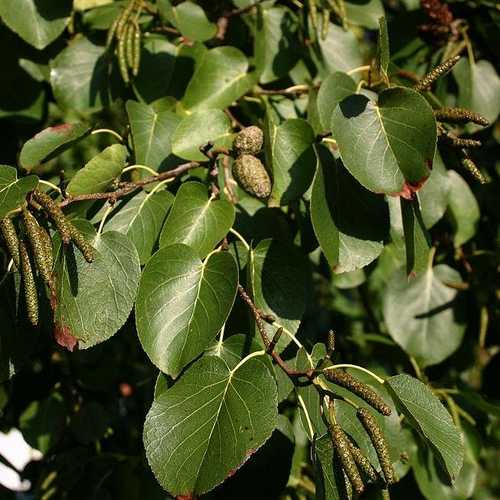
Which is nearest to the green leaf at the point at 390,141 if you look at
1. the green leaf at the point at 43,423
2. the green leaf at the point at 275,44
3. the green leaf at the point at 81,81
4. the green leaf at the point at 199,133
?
the green leaf at the point at 199,133

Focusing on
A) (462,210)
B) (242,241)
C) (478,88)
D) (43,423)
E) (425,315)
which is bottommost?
(43,423)

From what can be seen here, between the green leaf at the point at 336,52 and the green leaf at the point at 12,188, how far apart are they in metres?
0.84

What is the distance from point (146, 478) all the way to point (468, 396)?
66 cm

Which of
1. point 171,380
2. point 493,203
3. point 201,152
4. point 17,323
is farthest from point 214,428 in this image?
point 493,203

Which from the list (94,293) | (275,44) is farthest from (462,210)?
(94,293)

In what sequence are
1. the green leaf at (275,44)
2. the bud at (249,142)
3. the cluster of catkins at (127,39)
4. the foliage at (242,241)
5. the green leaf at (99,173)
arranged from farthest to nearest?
1. the green leaf at (275,44)
2. the cluster of catkins at (127,39)
3. the bud at (249,142)
4. the green leaf at (99,173)
5. the foliage at (242,241)

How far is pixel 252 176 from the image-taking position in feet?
3.97

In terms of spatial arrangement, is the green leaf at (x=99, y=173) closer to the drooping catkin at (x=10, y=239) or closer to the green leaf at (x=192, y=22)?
the drooping catkin at (x=10, y=239)

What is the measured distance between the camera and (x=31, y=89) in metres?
1.71

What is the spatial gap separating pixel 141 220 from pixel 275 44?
0.59 metres

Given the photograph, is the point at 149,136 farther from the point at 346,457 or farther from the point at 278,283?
the point at 346,457

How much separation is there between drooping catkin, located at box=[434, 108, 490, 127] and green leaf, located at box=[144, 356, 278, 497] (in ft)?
1.54

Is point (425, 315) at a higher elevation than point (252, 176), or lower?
lower

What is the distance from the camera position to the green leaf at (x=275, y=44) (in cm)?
161
